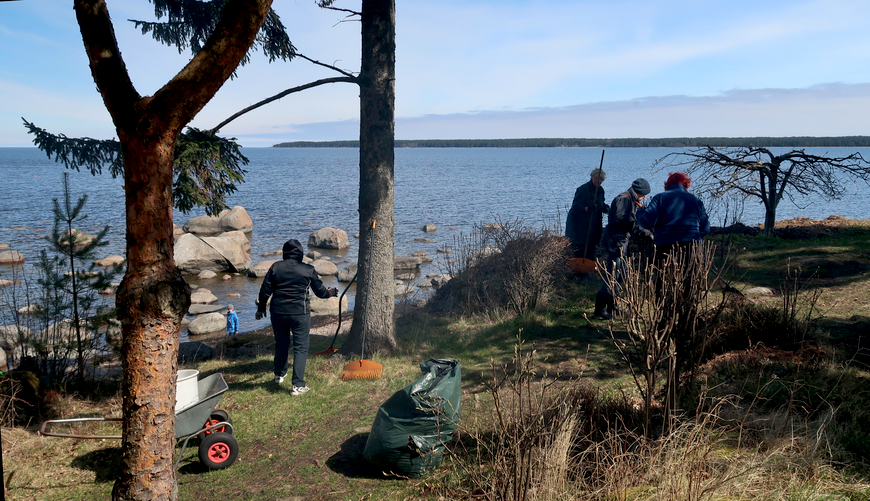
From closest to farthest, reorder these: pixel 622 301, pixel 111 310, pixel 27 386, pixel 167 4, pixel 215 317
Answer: pixel 622 301
pixel 27 386
pixel 111 310
pixel 167 4
pixel 215 317

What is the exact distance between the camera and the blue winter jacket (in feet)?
21.4

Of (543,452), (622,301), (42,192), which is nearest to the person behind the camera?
(543,452)

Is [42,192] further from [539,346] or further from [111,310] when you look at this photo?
[539,346]

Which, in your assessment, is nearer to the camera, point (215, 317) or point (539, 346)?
point (539, 346)

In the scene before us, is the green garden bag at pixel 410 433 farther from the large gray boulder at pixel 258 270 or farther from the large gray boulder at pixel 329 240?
the large gray boulder at pixel 329 240

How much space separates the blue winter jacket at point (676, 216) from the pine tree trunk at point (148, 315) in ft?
17.6

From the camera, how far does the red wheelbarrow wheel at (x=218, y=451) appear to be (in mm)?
4750

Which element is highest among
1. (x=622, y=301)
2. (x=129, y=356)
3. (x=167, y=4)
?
(x=167, y=4)

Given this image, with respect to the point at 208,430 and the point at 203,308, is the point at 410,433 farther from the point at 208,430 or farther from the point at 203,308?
the point at 203,308

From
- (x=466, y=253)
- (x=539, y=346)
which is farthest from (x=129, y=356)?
(x=466, y=253)

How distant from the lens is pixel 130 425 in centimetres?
372

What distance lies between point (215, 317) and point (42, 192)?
49530mm

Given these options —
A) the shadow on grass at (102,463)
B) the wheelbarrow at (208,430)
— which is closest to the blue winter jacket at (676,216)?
the wheelbarrow at (208,430)

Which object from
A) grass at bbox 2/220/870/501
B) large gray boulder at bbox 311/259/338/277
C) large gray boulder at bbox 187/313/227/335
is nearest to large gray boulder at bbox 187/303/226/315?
large gray boulder at bbox 187/313/227/335
